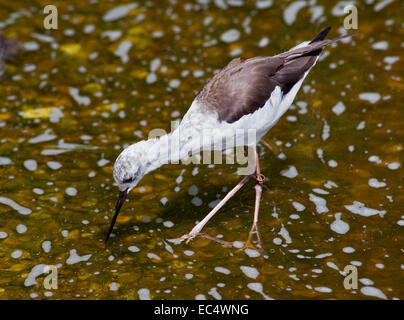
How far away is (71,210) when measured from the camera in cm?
788

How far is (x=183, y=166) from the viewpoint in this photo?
870 centimetres

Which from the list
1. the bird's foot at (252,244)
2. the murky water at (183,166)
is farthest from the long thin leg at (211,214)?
the bird's foot at (252,244)

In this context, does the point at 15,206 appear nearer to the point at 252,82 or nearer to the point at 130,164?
the point at 130,164

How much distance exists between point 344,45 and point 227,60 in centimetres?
195

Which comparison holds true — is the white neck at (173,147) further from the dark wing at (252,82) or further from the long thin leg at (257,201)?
the long thin leg at (257,201)

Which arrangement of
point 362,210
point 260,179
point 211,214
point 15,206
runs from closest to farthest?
point 362,210, point 211,214, point 15,206, point 260,179

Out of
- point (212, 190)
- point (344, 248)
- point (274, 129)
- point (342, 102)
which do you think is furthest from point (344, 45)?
point (344, 248)

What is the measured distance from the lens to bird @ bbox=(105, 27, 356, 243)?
7227 mm

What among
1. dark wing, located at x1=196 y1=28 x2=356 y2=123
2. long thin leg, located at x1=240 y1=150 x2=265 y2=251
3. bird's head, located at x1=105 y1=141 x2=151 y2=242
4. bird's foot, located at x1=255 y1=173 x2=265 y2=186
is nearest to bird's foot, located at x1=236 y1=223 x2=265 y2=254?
long thin leg, located at x1=240 y1=150 x2=265 y2=251

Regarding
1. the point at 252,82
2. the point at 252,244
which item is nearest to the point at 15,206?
the point at 252,244

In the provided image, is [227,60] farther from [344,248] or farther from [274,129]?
[344,248]

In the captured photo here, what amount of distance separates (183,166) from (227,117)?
1.56 m

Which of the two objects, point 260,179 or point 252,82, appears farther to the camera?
point 260,179

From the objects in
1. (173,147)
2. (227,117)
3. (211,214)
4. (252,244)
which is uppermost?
(227,117)
